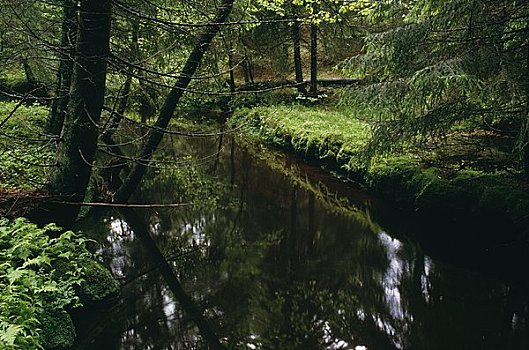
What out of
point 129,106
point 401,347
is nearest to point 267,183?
point 129,106

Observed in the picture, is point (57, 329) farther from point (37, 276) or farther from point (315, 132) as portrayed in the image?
point (315, 132)

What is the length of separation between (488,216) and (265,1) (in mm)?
→ 6674

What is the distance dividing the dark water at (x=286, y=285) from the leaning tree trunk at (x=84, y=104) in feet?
3.29

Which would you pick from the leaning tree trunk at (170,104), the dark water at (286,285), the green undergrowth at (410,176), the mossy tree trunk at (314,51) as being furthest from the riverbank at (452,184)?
the mossy tree trunk at (314,51)

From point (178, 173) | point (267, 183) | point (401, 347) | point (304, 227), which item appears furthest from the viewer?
point (178, 173)

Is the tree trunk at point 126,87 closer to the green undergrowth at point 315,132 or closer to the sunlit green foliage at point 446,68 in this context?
the green undergrowth at point 315,132

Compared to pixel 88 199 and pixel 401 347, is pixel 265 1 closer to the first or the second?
pixel 88 199

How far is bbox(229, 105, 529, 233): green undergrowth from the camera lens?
8.00m

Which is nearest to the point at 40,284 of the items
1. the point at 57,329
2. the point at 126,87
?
the point at 57,329

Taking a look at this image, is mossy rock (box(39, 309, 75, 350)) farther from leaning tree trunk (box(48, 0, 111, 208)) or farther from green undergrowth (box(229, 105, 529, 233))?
green undergrowth (box(229, 105, 529, 233))

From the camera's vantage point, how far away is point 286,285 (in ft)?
23.7

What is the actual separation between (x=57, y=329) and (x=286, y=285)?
340cm

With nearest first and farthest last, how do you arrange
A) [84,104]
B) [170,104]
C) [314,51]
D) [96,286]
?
[84,104], [96,286], [170,104], [314,51]

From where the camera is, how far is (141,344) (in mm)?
5859
